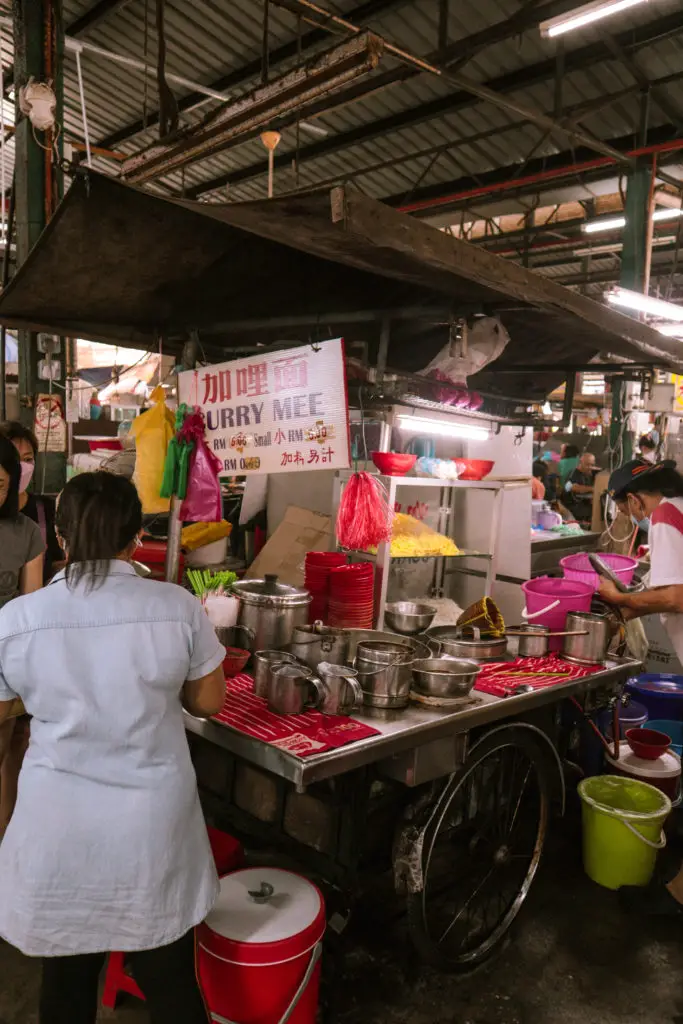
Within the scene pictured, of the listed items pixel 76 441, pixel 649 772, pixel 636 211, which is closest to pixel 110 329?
pixel 649 772

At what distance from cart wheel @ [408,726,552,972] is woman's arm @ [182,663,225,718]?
1.47 m

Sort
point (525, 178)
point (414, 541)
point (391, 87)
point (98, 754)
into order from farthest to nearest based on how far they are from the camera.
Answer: point (525, 178)
point (391, 87)
point (414, 541)
point (98, 754)

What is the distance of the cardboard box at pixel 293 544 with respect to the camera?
5.38m

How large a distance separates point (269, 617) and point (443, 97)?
738cm

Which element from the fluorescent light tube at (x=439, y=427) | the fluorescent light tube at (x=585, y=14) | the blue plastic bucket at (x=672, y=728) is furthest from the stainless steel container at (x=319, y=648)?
the fluorescent light tube at (x=585, y=14)

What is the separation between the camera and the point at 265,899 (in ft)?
8.59

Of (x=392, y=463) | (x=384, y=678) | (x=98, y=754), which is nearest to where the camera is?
(x=98, y=754)

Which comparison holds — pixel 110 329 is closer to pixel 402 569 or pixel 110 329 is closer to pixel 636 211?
pixel 402 569

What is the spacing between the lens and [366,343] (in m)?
4.89

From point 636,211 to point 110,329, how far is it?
795 centimetres

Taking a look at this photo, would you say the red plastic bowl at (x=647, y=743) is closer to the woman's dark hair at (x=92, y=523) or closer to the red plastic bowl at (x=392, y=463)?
the red plastic bowl at (x=392, y=463)

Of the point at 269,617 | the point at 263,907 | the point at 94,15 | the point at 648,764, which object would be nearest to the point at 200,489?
the point at 269,617

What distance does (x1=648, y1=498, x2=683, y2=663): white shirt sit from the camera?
3.79 metres

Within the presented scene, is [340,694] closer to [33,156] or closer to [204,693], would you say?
[204,693]
